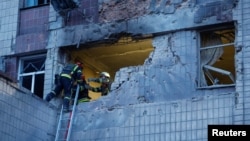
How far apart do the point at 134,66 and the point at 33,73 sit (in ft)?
8.86

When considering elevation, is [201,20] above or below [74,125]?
Result: above

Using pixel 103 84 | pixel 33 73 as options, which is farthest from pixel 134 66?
pixel 33 73

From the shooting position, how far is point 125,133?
15.3 metres

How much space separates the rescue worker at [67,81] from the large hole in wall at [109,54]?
69 cm

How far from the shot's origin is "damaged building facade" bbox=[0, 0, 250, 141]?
580 inches

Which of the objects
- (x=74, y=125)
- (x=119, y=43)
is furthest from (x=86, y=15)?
(x=74, y=125)

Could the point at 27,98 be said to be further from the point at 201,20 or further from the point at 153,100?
the point at 201,20

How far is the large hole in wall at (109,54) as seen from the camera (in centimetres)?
1697

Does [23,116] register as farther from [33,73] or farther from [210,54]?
[210,54]

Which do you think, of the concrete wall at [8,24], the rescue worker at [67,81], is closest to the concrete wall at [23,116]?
the rescue worker at [67,81]

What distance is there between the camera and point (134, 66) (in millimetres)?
16344

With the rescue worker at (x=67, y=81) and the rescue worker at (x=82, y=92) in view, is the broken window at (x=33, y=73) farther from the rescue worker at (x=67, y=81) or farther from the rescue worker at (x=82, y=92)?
the rescue worker at (x=82, y=92)

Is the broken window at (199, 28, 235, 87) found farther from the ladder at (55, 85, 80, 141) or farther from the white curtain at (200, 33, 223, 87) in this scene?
the ladder at (55, 85, 80, 141)

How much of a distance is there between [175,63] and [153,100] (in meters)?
0.92
